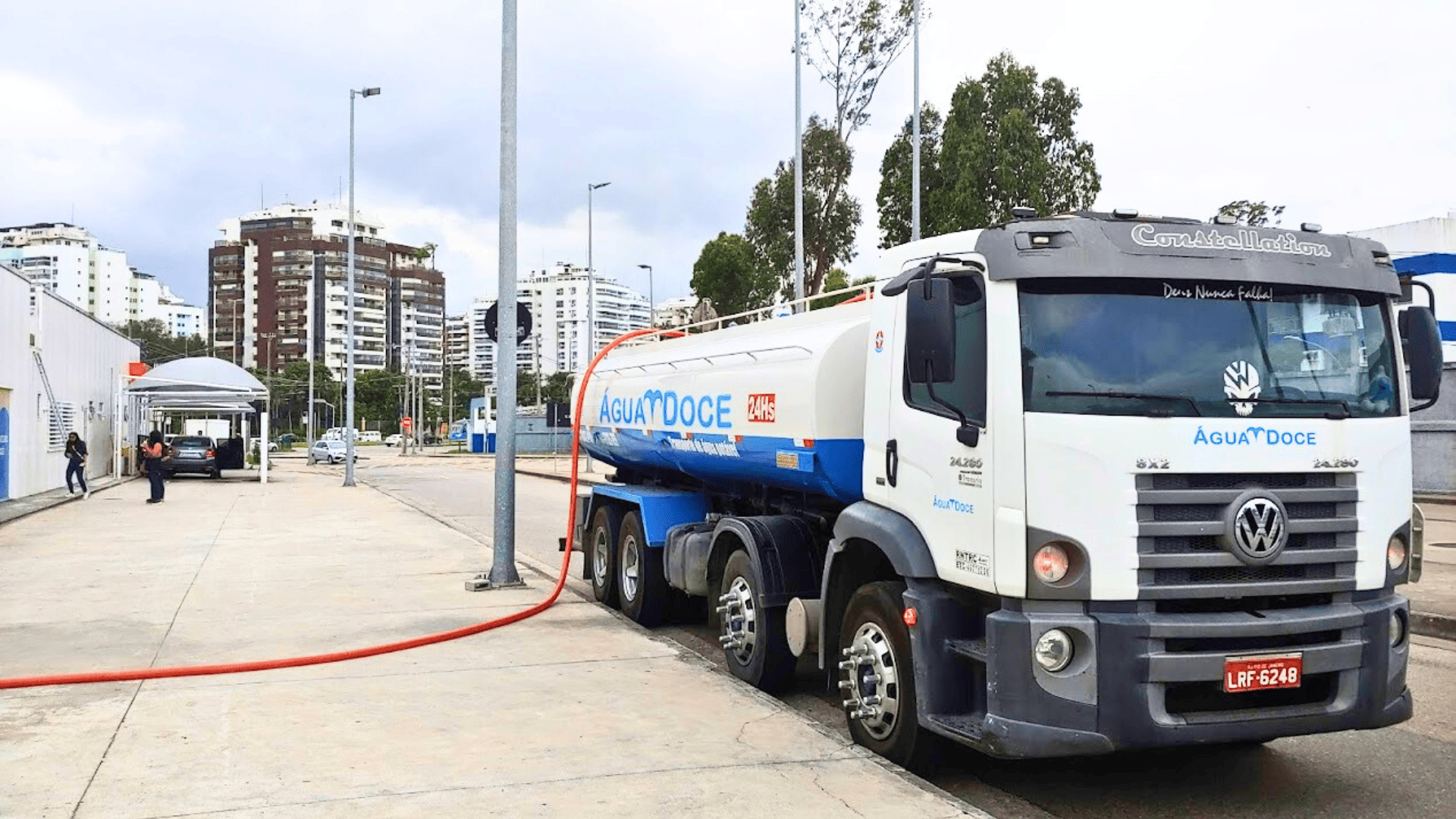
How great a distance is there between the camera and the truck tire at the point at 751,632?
7.73 metres

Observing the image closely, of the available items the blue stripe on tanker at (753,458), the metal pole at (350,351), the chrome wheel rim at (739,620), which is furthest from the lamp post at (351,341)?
the chrome wheel rim at (739,620)

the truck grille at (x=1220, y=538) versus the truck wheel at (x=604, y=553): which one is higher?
the truck grille at (x=1220, y=538)

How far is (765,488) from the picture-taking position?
340 inches

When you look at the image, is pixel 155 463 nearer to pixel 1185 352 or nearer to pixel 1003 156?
pixel 1003 156

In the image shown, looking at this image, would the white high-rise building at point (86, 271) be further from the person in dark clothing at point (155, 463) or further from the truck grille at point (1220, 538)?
the truck grille at point (1220, 538)

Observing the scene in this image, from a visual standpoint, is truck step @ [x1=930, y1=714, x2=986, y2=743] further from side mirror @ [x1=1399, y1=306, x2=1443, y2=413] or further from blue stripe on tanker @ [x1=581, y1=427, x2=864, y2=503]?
side mirror @ [x1=1399, y1=306, x2=1443, y2=413]

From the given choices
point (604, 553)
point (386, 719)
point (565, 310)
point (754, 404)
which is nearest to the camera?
point (386, 719)

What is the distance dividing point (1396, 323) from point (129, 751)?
6810mm

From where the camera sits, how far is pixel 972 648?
552cm

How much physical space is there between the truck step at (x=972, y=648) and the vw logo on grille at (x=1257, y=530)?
1.15 metres

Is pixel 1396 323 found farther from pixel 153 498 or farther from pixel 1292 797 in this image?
pixel 153 498

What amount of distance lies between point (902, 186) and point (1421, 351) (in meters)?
31.5

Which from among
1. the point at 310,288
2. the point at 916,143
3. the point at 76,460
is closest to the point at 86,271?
the point at 310,288

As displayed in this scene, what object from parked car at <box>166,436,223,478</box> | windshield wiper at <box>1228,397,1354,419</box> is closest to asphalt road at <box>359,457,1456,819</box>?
windshield wiper at <box>1228,397,1354,419</box>
